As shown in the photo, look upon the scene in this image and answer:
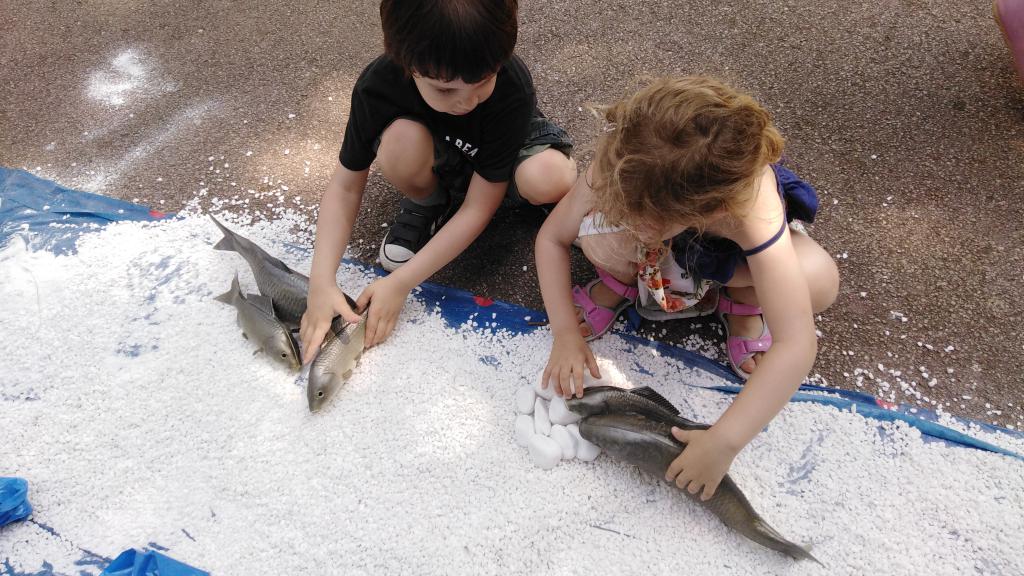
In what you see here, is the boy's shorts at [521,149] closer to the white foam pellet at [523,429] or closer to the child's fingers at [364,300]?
the child's fingers at [364,300]

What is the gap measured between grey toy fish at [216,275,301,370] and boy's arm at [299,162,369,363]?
4 cm

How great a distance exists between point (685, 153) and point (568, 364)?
656mm

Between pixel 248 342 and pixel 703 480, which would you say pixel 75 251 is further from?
pixel 703 480

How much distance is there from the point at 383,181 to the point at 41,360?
115 cm

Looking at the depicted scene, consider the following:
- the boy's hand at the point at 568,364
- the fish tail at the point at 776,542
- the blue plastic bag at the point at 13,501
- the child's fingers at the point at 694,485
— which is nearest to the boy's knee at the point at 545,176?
the boy's hand at the point at 568,364

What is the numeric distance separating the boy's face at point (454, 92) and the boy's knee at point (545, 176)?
1.03 ft

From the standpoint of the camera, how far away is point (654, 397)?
1564 mm

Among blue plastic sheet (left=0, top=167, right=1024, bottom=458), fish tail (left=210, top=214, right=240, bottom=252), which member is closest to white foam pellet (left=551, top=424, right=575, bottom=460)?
blue plastic sheet (left=0, top=167, right=1024, bottom=458)

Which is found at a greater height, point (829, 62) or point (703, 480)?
point (829, 62)

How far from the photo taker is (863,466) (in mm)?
1513

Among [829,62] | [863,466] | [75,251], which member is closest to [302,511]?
[75,251]

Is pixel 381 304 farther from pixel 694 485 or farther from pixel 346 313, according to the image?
pixel 694 485

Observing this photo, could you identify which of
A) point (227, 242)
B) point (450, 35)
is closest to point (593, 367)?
point (450, 35)

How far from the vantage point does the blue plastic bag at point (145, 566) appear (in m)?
1.30
